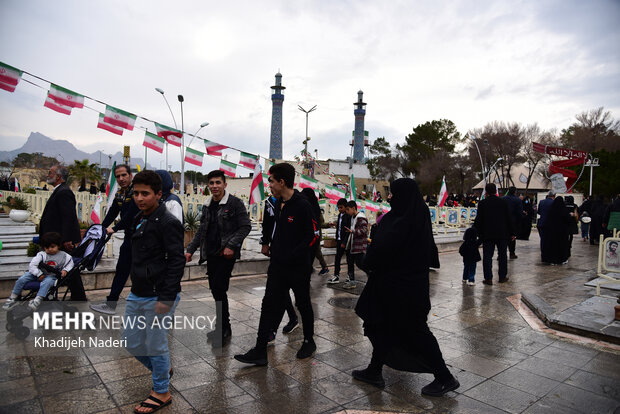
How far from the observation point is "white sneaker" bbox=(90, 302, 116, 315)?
4.86 metres

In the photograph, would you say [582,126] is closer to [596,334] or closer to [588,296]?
[588,296]

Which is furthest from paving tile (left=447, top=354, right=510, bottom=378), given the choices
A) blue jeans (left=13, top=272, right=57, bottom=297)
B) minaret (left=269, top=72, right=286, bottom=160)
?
minaret (left=269, top=72, right=286, bottom=160)

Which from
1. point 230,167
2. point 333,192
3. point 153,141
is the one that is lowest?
point 333,192

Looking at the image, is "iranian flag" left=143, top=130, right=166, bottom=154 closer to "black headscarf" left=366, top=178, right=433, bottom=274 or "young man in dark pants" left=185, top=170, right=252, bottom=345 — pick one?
"young man in dark pants" left=185, top=170, right=252, bottom=345

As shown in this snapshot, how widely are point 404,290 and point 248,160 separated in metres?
8.70

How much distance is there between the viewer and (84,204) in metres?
12.4

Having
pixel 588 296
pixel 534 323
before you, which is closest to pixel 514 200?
pixel 588 296

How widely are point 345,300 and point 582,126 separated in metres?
39.0

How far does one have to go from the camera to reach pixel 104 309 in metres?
4.90

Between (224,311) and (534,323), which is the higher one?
(224,311)

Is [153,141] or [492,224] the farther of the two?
[153,141]

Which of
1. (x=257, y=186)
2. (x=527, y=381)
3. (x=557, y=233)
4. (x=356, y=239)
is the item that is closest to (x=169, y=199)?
(x=527, y=381)

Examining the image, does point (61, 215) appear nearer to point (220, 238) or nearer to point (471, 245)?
point (220, 238)

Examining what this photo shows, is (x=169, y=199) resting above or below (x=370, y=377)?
above
